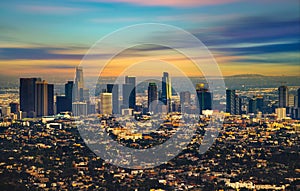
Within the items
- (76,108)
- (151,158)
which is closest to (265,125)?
(76,108)

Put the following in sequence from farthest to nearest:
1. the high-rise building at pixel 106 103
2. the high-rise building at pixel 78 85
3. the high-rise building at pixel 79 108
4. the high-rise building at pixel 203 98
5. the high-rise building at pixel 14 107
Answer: the high-rise building at pixel 14 107 < the high-rise building at pixel 79 108 < the high-rise building at pixel 106 103 < the high-rise building at pixel 203 98 < the high-rise building at pixel 78 85

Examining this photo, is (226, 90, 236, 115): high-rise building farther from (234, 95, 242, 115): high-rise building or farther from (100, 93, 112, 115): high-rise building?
(100, 93, 112, 115): high-rise building

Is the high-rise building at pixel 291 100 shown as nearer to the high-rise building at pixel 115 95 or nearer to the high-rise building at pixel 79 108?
the high-rise building at pixel 115 95

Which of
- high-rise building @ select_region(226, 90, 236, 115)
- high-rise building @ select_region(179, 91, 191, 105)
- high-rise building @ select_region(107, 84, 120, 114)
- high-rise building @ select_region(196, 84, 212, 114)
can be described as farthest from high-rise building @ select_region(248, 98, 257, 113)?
high-rise building @ select_region(107, 84, 120, 114)

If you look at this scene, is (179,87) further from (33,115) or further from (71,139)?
(33,115)

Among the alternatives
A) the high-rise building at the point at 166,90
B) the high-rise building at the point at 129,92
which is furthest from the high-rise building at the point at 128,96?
the high-rise building at the point at 166,90

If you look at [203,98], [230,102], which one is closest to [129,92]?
[203,98]

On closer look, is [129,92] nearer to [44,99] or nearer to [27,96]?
[44,99]
